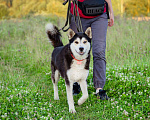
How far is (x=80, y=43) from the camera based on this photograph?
329 cm

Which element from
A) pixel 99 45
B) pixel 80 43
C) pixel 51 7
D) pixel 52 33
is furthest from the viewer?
Answer: pixel 51 7

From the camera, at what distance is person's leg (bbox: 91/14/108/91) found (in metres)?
3.92

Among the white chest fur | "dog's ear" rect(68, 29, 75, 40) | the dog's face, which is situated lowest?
the white chest fur

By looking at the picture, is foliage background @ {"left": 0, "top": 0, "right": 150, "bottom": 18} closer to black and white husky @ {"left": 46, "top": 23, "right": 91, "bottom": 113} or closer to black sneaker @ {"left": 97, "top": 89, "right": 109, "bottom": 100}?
black sneaker @ {"left": 97, "top": 89, "right": 109, "bottom": 100}

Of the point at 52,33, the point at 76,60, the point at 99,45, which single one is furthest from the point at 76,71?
the point at 52,33

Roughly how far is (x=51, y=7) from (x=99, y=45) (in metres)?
19.6

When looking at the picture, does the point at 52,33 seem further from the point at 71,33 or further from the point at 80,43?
the point at 80,43

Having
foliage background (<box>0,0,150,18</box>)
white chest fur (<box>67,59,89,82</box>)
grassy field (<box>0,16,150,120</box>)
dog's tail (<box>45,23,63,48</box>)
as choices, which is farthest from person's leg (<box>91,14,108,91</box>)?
foliage background (<box>0,0,150,18</box>)

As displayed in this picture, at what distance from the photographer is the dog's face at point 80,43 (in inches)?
128

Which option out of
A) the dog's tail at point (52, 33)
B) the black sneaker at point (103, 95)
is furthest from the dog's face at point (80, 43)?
the black sneaker at point (103, 95)

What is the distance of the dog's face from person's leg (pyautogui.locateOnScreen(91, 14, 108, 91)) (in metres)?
0.52

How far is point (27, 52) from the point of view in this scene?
764 cm

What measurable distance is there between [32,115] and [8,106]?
46cm

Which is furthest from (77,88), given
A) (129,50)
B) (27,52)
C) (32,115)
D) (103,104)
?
(27,52)
